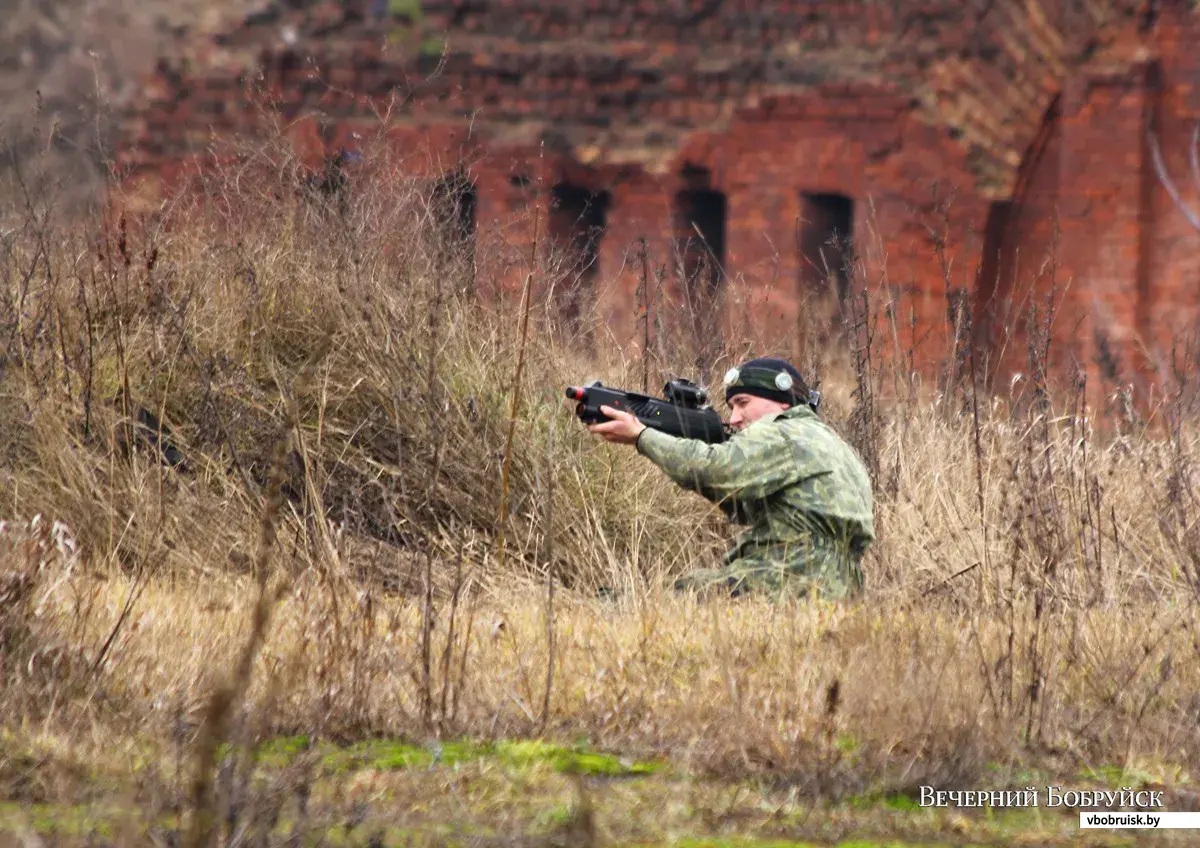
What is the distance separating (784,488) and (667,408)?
47 cm

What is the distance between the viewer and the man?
19.3 feet

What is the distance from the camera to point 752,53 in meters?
16.4

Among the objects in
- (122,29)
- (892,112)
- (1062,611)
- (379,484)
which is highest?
(122,29)

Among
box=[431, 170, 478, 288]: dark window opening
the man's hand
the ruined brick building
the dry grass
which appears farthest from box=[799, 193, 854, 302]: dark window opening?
the man's hand

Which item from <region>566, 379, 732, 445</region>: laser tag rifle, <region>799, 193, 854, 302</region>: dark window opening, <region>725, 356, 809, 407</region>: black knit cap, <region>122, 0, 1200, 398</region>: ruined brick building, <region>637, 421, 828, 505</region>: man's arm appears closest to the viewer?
<region>637, 421, 828, 505</region>: man's arm

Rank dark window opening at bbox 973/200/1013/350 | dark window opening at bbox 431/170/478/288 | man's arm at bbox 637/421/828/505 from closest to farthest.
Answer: man's arm at bbox 637/421/828/505, dark window opening at bbox 431/170/478/288, dark window opening at bbox 973/200/1013/350

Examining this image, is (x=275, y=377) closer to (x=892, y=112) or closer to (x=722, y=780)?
(x=722, y=780)

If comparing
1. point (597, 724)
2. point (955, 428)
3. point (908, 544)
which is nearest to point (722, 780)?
point (597, 724)

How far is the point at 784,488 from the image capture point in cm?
602

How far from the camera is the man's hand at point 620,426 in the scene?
234 inches

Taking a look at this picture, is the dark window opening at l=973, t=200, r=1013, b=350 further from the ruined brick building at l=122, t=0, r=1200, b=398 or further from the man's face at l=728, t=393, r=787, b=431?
the man's face at l=728, t=393, r=787, b=431

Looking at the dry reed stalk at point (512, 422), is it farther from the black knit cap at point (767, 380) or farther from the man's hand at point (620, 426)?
the black knit cap at point (767, 380)

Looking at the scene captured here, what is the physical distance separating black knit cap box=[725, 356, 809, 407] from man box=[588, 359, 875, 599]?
1.3 inches

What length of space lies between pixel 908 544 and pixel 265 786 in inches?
137
